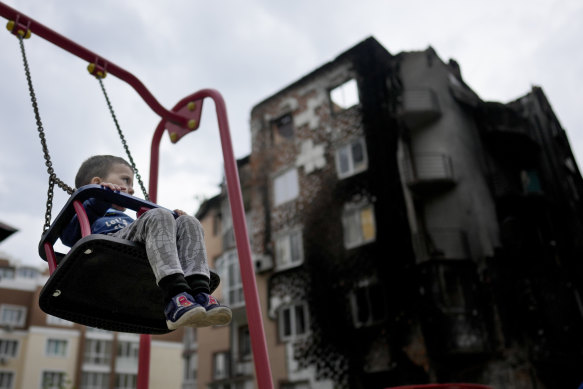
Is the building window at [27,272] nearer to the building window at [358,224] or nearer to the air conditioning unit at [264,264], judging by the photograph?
the air conditioning unit at [264,264]

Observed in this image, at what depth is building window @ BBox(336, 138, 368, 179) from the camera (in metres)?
20.9

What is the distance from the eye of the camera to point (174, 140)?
539 centimetres

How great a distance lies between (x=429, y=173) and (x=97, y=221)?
1752 cm

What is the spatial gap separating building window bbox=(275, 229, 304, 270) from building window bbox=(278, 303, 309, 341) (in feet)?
6.06

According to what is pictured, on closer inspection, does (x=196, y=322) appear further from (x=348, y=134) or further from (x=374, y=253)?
(x=348, y=134)

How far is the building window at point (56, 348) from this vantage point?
36875mm

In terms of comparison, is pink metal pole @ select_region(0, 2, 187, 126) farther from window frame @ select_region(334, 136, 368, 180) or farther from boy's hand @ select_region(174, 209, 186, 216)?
window frame @ select_region(334, 136, 368, 180)

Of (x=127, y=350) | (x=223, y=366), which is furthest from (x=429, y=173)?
(x=127, y=350)

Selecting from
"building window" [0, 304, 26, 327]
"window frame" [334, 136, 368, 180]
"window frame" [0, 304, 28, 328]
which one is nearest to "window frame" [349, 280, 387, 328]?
"window frame" [334, 136, 368, 180]

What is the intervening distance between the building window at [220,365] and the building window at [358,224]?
8937mm

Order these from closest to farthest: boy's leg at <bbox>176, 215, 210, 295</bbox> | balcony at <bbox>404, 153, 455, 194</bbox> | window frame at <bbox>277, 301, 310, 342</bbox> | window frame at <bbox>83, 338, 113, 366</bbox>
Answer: boy's leg at <bbox>176, 215, 210, 295</bbox>
balcony at <bbox>404, 153, 455, 194</bbox>
window frame at <bbox>277, 301, 310, 342</bbox>
window frame at <bbox>83, 338, 113, 366</bbox>

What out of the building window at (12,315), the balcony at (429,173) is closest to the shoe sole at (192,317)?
the balcony at (429,173)

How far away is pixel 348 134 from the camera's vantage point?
71.1 ft

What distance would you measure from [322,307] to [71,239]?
17.3 m
